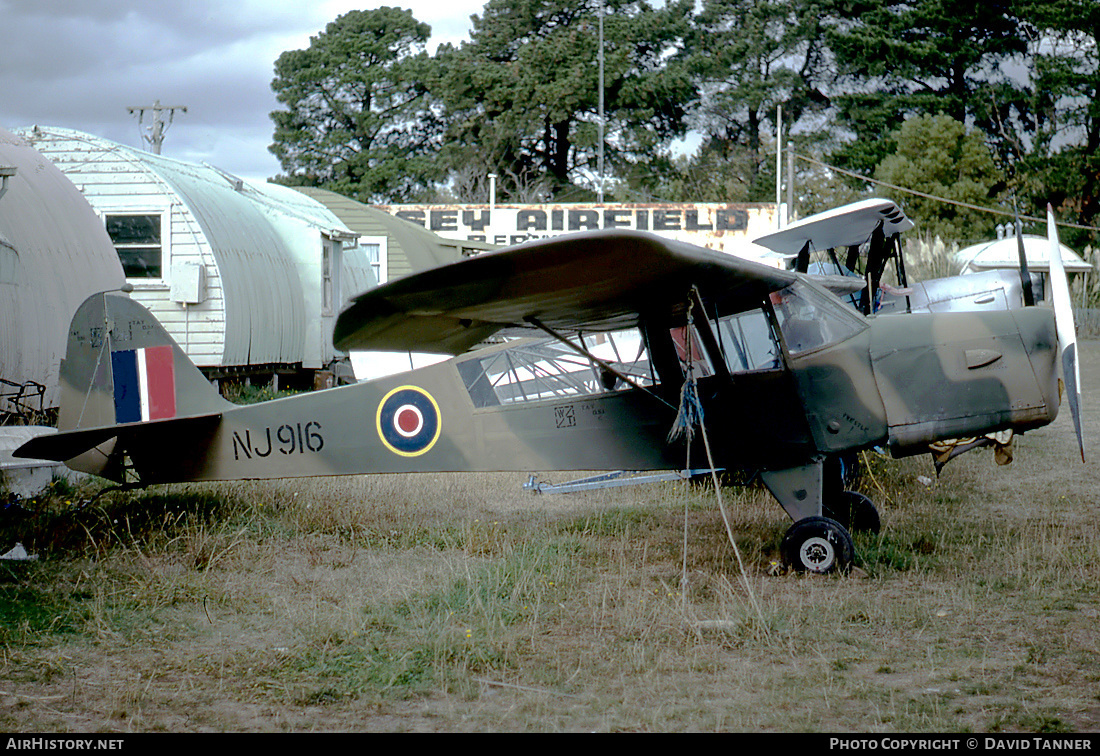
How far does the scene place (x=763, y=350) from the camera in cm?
668

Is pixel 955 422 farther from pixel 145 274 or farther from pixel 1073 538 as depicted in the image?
pixel 145 274

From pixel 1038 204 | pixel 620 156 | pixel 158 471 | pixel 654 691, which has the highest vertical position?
pixel 620 156

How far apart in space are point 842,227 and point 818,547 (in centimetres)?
644

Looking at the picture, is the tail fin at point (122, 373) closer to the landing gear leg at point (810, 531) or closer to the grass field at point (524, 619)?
the grass field at point (524, 619)

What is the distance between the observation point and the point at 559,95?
43.3 m

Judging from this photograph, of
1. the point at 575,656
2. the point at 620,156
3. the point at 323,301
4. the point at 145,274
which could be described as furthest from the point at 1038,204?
the point at 575,656

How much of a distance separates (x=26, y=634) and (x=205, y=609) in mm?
889

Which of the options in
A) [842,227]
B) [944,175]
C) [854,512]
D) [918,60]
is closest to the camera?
[854,512]

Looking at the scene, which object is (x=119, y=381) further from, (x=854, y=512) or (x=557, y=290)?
(x=854, y=512)

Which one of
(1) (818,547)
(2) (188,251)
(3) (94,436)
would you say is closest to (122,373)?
(3) (94,436)

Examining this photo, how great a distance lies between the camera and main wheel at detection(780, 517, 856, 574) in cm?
616

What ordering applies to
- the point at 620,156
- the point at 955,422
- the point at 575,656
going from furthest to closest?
the point at 620,156
the point at 955,422
the point at 575,656

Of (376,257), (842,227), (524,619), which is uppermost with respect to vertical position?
(376,257)

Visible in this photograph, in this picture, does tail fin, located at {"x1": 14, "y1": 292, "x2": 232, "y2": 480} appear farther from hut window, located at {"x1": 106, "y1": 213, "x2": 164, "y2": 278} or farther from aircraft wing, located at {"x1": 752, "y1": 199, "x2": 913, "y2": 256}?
hut window, located at {"x1": 106, "y1": 213, "x2": 164, "y2": 278}
